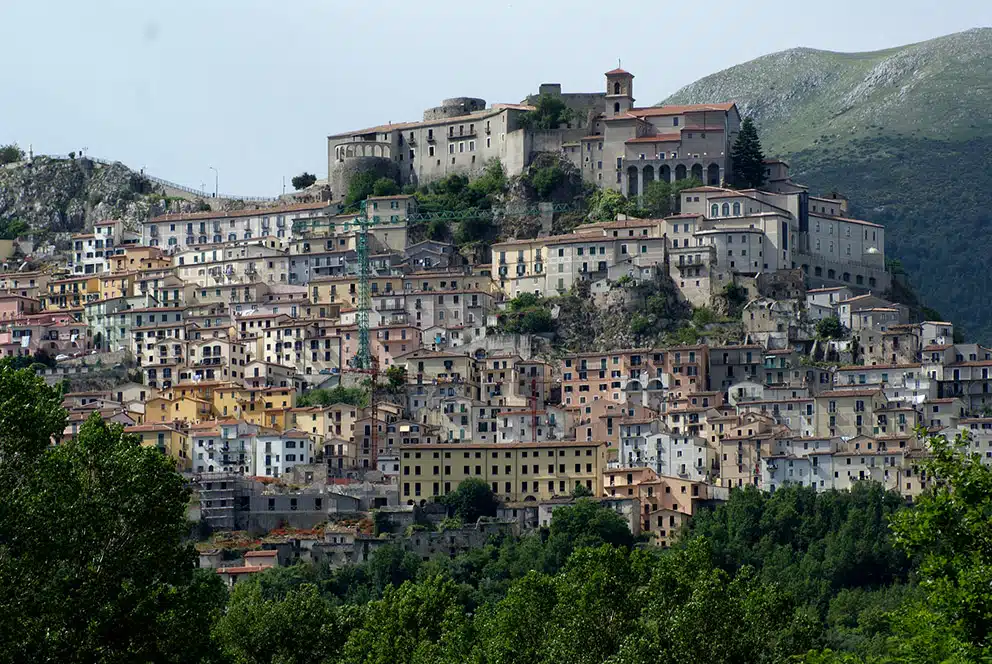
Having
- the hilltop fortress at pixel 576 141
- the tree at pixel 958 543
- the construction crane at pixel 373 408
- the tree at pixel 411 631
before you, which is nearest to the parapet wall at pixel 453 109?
the hilltop fortress at pixel 576 141

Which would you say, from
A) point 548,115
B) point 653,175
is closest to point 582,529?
point 653,175

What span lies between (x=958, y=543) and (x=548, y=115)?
299ft

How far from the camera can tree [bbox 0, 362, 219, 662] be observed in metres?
38.5

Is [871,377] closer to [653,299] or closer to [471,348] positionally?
[653,299]

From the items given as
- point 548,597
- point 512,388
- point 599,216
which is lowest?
point 548,597

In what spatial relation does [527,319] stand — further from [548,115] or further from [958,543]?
[958,543]

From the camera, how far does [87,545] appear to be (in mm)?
40344

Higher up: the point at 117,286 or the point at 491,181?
the point at 491,181

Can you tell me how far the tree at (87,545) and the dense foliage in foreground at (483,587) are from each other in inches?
1.4

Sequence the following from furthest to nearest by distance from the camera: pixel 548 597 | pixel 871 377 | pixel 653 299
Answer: pixel 653 299 < pixel 871 377 < pixel 548 597

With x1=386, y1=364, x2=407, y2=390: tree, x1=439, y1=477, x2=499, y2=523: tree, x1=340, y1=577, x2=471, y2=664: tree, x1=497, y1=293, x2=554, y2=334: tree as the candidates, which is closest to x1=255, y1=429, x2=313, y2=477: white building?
x1=386, y1=364, x2=407, y2=390: tree

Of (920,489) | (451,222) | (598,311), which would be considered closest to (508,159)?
(451,222)

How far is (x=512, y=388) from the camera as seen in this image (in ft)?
348

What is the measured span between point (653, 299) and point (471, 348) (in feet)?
28.6
